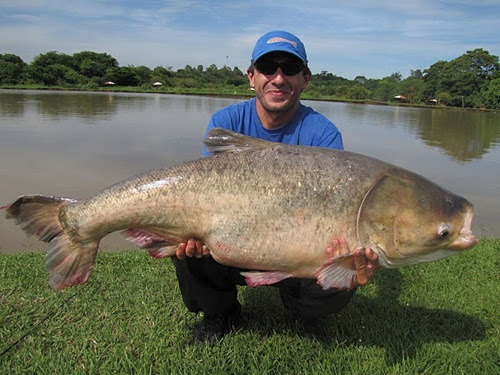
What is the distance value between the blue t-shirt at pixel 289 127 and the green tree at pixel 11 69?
2805 inches

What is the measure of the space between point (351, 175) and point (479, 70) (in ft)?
276

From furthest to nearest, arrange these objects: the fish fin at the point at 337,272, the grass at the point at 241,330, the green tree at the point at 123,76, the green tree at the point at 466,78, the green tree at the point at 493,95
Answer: the green tree at the point at 123,76, the green tree at the point at 466,78, the green tree at the point at 493,95, the grass at the point at 241,330, the fish fin at the point at 337,272

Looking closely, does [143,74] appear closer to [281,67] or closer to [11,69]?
[11,69]

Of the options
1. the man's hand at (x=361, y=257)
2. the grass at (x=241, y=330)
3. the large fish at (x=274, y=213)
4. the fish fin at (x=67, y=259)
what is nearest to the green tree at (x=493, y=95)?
the grass at (x=241, y=330)

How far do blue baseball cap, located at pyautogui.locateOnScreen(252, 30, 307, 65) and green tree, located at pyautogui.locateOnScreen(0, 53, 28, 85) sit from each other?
7136 cm

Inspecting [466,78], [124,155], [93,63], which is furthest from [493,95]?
[93,63]

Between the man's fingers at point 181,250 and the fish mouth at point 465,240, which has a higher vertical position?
the fish mouth at point 465,240

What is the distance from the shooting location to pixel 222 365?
2.69m

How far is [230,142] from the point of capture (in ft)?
8.24

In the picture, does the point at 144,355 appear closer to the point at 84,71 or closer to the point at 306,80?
the point at 306,80

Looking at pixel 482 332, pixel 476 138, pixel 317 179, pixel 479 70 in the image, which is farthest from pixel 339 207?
pixel 479 70

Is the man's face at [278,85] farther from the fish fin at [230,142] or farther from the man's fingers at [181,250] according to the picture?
the man's fingers at [181,250]

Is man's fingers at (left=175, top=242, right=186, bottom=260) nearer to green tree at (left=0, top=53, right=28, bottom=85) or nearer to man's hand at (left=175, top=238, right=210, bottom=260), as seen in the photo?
man's hand at (left=175, top=238, right=210, bottom=260)

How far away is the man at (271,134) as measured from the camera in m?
2.98
